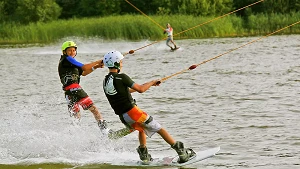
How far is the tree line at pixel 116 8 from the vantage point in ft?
212

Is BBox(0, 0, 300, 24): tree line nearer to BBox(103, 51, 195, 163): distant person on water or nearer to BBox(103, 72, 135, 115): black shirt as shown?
BBox(103, 51, 195, 163): distant person on water

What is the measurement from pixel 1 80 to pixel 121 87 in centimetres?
1560

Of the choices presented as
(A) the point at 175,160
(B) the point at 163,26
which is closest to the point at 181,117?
(A) the point at 175,160

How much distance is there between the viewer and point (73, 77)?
445 inches

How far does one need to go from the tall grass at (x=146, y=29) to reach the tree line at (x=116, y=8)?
1198 centimetres

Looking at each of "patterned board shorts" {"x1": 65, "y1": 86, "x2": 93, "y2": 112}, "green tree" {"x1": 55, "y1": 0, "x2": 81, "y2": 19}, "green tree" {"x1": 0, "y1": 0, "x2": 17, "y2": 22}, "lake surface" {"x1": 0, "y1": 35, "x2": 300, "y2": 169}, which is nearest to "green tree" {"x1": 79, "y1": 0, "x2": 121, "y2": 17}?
"green tree" {"x1": 55, "y1": 0, "x2": 81, "y2": 19}

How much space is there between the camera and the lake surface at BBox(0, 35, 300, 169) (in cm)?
1003

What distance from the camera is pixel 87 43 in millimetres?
43875

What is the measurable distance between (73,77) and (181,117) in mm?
3231

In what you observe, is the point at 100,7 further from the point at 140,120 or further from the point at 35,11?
the point at 140,120

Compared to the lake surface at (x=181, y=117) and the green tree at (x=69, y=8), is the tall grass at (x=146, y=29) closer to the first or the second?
the lake surface at (x=181, y=117)

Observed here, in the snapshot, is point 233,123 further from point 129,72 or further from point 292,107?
point 129,72

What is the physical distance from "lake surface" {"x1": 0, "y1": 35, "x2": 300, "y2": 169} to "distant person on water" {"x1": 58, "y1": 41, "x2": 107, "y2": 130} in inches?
14.7

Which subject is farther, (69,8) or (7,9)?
(69,8)
